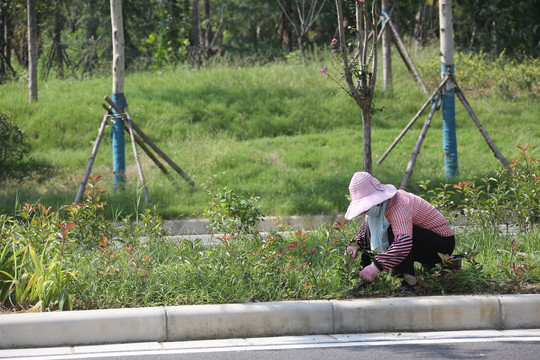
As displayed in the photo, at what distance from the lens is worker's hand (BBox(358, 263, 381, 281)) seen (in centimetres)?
523

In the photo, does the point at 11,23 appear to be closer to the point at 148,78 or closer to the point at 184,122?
the point at 148,78

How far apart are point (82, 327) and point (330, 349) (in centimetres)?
179

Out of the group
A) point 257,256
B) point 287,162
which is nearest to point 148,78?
point 287,162

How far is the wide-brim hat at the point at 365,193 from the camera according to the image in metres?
5.21

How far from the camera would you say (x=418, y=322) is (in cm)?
505

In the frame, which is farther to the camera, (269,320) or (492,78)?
(492,78)

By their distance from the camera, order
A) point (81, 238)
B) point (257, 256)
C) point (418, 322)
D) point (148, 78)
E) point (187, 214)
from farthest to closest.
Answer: point (148, 78)
point (187, 214)
point (81, 238)
point (257, 256)
point (418, 322)

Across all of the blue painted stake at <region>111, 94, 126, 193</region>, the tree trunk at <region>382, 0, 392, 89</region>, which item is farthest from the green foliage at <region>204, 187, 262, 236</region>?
the tree trunk at <region>382, 0, 392, 89</region>

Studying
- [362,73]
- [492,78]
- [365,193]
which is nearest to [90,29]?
[492,78]

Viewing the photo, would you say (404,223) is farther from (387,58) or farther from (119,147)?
(387,58)

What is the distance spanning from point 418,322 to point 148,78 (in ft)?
47.1

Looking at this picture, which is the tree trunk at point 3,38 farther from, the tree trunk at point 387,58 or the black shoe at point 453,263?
the black shoe at point 453,263

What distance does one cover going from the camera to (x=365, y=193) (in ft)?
17.4

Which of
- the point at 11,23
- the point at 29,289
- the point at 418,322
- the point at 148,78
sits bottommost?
the point at 418,322
